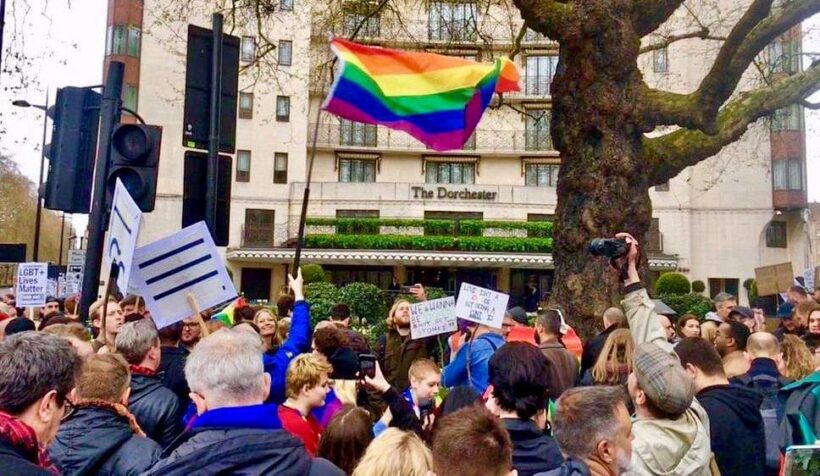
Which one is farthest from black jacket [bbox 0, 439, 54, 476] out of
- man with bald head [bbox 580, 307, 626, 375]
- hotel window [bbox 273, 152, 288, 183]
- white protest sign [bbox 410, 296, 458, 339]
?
hotel window [bbox 273, 152, 288, 183]

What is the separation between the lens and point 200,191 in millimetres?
6039

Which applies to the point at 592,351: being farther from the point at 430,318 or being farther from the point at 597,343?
the point at 430,318

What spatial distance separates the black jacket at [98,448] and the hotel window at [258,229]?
36.8m

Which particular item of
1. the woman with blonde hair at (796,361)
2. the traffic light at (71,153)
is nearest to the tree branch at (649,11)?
the woman with blonde hair at (796,361)

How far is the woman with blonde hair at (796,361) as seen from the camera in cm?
546

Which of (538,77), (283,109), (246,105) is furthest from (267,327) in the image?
(538,77)

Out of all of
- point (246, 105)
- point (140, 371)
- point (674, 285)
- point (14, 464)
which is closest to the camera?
point (14, 464)

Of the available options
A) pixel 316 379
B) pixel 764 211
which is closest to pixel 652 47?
pixel 316 379

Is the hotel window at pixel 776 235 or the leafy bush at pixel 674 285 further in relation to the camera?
the hotel window at pixel 776 235

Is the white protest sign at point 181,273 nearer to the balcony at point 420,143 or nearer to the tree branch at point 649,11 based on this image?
the tree branch at point 649,11

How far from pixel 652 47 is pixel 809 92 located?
419 cm

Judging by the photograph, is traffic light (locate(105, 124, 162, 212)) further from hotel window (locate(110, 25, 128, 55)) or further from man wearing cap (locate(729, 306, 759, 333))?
hotel window (locate(110, 25, 128, 55))

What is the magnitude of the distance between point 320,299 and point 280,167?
22.2 meters

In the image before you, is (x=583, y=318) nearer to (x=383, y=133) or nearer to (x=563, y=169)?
(x=563, y=169)
